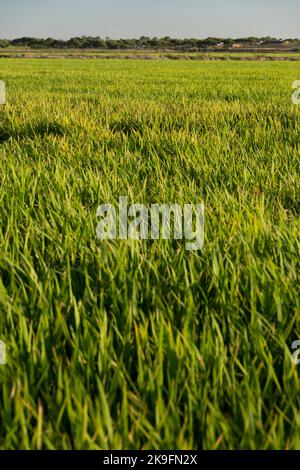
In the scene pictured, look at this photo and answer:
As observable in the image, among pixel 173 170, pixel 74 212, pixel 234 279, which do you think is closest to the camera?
pixel 234 279

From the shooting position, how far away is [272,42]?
7438 cm

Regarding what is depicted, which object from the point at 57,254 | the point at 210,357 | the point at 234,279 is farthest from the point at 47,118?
the point at 210,357

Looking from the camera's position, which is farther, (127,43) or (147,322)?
(127,43)

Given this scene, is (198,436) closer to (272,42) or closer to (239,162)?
(239,162)

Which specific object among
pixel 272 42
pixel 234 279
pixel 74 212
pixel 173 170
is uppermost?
pixel 272 42

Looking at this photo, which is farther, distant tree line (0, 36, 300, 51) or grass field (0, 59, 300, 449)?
distant tree line (0, 36, 300, 51)

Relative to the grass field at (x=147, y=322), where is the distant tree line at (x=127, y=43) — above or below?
above

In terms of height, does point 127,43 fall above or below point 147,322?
above

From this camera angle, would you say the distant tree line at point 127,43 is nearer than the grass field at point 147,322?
No

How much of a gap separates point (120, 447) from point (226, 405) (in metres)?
0.22

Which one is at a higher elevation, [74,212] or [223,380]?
[74,212]

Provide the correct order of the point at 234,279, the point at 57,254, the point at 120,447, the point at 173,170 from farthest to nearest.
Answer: the point at 173,170, the point at 57,254, the point at 234,279, the point at 120,447

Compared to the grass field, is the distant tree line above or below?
above
